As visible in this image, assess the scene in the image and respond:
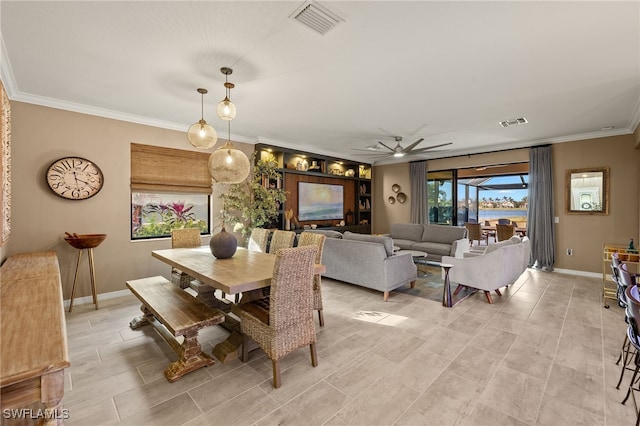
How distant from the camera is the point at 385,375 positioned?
226 centimetres

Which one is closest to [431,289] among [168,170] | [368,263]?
[368,263]

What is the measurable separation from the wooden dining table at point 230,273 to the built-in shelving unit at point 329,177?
3025 mm

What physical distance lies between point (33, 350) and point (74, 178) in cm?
361

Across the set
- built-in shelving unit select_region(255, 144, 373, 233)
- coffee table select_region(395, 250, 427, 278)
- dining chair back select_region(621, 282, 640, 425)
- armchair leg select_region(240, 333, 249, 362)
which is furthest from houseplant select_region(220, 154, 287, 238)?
dining chair back select_region(621, 282, 640, 425)

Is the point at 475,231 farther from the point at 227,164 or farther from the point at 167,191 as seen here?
the point at 167,191

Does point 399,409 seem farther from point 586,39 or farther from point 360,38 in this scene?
point 586,39

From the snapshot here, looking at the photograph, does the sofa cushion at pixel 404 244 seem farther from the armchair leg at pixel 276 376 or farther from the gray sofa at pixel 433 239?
the armchair leg at pixel 276 376

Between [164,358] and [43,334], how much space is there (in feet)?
4.67

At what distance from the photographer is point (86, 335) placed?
9.73 ft

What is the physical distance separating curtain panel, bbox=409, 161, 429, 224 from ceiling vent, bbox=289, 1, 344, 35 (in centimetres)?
619

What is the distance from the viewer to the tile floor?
184 centimetres

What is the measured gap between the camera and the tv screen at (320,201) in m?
6.85

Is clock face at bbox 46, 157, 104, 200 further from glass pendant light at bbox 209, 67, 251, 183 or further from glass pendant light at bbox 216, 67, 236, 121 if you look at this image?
glass pendant light at bbox 216, 67, 236, 121

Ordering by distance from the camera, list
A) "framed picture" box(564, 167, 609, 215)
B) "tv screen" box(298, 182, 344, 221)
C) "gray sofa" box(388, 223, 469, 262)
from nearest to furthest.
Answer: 1. "framed picture" box(564, 167, 609, 215)
2. "gray sofa" box(388, 223, 469, 262)
3. "tv screen" box(298, 182, 344, 221)
